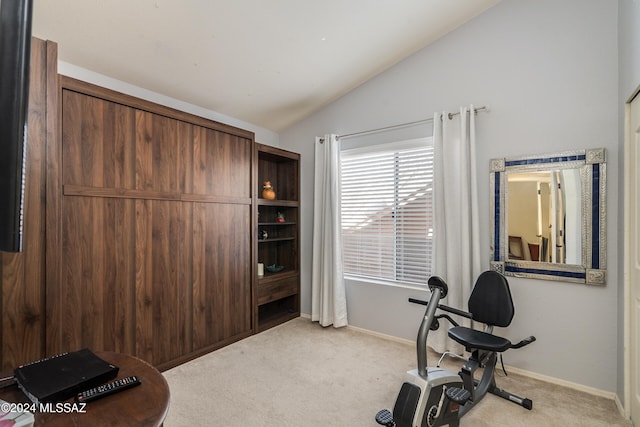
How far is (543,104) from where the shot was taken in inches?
99.4

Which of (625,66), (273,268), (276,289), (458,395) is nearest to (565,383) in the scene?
(458,395)

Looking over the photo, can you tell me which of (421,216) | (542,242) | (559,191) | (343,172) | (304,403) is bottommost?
(304,403)

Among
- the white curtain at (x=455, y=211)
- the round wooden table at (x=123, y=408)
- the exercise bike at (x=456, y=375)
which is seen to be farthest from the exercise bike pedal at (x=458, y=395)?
the round wooden table at (x=123, y=408)

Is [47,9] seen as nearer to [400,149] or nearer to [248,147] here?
[248,147]

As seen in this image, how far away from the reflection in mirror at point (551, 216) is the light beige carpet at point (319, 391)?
89 centimetres

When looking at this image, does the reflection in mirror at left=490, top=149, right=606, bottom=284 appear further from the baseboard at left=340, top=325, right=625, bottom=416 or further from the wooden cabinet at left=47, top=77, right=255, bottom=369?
the wooden cabinet at left=47, top=77, right=255, bottom=369

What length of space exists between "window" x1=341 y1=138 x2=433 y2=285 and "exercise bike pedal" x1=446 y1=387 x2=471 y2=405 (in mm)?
1455

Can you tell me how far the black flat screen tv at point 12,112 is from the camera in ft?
1.48

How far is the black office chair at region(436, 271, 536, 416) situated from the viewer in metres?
1.99

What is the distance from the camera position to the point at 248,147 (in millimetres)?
3307

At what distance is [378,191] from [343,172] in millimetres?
505

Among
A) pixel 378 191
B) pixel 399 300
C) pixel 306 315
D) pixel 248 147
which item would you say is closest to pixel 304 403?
pixel 399 300

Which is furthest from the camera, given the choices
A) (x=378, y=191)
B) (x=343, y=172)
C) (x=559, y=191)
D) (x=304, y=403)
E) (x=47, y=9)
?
(x=343, y=172)

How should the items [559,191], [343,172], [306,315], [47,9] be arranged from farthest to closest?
[306,315]
[343,172]
[559,191]
[47,9]
